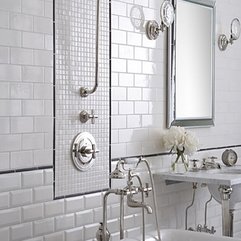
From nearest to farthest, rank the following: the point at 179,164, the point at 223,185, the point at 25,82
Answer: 1. the point at 25,82
2. the point at 223,185
3. the point at 179,164

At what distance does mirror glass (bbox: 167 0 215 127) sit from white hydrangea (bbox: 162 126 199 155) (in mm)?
125

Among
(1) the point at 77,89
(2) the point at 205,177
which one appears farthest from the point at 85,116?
(2) the point at 205,177

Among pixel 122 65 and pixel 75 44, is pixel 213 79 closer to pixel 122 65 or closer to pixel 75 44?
pixel 122 65

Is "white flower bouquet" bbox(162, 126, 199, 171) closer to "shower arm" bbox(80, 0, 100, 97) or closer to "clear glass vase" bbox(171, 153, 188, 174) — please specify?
"clear glass vase" bbox(171, 153, 188, 174)

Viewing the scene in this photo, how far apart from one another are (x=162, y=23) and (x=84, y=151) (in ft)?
3.29

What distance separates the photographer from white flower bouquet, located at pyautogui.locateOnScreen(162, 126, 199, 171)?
3297mm

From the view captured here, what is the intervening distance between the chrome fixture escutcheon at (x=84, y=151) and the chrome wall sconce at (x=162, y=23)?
2.68ft

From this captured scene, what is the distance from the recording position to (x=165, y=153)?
11.3 ft

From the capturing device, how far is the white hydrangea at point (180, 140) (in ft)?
10.8

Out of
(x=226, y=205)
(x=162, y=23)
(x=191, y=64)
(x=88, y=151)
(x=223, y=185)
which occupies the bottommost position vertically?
(x=226, y=205)

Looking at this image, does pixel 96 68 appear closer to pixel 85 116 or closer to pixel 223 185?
pixel 85 116

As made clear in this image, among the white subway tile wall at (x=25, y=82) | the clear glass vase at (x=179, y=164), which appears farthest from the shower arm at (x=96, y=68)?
the clear glass vase at (x=179, y=164)

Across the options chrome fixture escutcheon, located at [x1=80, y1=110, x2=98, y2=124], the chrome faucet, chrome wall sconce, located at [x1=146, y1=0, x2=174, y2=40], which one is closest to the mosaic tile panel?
chrome fixture escutcheon, located at [x1=80, y1=110, x2=98, y2=124]

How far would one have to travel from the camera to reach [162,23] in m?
3.29
